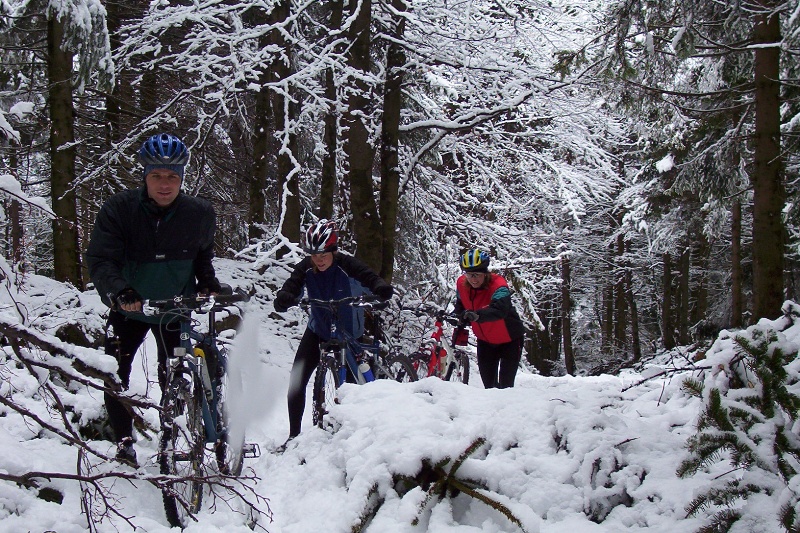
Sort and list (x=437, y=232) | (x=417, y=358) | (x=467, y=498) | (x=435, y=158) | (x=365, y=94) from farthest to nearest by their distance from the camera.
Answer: (x=437, y=232), (x=435, y=158), (x=365, y=94), (x=417, y=358), (x=467, y=498)

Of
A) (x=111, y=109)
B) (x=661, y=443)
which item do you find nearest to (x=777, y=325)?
(x=661, y=443)

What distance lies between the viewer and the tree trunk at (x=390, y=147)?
10305 mm

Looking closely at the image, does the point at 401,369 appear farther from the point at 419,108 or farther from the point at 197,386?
the point at 419,108

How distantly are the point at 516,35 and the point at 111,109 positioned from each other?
321 inches

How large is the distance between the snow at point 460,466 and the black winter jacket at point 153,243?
738mm

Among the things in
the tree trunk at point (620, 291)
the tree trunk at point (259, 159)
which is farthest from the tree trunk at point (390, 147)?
the tree trunk at point (620, 291)

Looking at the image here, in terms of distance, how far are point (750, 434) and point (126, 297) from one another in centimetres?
322

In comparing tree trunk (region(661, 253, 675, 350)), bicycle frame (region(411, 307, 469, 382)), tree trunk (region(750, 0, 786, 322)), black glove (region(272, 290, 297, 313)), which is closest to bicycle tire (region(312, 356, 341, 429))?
black glove (region(272, 290, 297, 313))

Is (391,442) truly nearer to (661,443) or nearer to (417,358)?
(661,443)

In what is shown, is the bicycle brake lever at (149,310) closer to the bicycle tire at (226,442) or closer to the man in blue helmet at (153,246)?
the man in blue helmet at (153,246)

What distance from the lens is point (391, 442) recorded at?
3215mm

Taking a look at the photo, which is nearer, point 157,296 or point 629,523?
point 629,523

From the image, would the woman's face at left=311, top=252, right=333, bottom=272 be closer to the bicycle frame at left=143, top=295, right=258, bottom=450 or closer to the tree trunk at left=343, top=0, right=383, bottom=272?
the bicycle frame at left=143, top=295, right=258, bottom=450

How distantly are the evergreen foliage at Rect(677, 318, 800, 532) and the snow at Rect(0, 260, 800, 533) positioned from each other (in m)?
0.06
